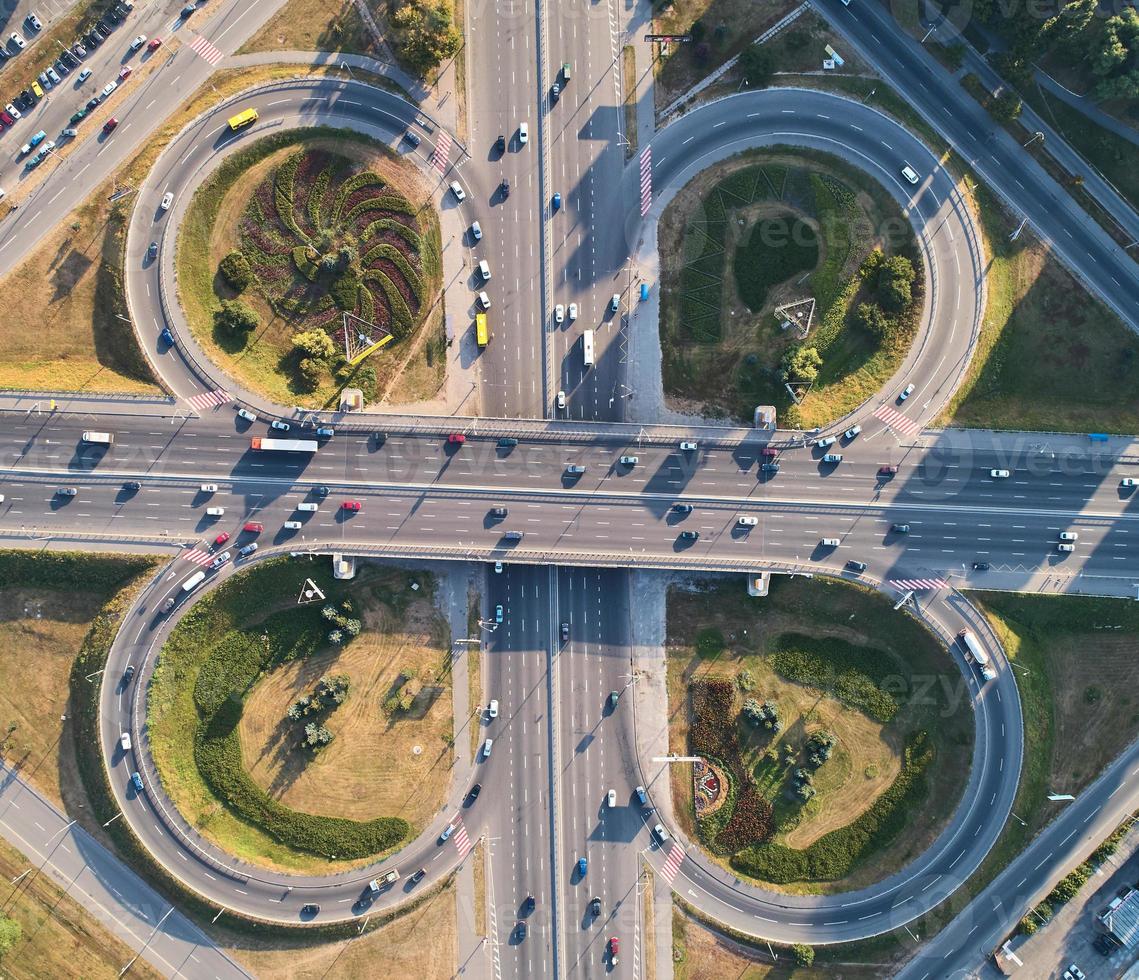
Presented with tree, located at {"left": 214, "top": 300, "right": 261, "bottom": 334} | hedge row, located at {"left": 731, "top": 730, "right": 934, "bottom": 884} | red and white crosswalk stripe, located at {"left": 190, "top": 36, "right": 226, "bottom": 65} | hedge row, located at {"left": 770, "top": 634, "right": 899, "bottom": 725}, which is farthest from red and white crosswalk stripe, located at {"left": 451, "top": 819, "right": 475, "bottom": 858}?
red and white crosswalk stripe, located at {"left": 190, "top": 36, "right": 226, "bottom": 65}

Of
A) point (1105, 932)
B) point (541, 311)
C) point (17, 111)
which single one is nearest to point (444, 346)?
point (541, 311)

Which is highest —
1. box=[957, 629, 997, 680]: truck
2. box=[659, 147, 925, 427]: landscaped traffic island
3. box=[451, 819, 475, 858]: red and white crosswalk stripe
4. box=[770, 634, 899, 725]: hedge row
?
box=[659, 147, 925, 427]: landscaped traffic island

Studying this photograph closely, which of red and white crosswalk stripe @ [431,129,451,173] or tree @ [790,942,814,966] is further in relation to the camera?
red and white crosswalk stripe @ [431,129,451,173]

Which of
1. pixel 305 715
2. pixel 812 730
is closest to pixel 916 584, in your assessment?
pixel 812 730

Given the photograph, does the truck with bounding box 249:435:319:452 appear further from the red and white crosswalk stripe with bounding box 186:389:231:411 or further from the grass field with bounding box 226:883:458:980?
the grass field with bounding box 226:883:458:980

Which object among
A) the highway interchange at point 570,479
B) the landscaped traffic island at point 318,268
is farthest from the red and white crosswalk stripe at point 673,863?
the landscaped traffic island at point 318,268

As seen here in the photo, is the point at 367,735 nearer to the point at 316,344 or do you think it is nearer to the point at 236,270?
the point at 316,344
